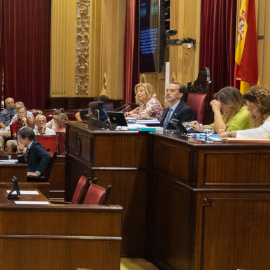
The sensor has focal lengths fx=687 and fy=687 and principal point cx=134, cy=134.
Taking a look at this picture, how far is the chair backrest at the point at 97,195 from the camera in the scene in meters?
4.14

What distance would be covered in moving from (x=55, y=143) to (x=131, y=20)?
454 centimetres

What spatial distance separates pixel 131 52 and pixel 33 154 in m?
5.95

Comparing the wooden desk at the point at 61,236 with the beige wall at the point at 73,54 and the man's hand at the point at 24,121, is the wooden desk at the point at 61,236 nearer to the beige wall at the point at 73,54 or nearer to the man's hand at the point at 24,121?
the man's hand at the point at 24,121

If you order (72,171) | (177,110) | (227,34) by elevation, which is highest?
(227,34)

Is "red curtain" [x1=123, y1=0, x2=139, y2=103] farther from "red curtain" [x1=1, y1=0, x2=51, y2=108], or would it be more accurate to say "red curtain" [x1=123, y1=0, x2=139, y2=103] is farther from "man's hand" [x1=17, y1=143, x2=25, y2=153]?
"man's hand" [x1=17, y1=143, x2=25, y2=153]

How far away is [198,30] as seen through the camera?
951cm

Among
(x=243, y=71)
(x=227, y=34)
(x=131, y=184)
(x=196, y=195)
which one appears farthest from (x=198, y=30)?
(x=196, y=195)

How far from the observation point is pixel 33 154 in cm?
712

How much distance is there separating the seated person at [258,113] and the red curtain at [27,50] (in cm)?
1014

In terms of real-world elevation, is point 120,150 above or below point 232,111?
below

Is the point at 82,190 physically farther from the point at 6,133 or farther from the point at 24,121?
the point at 6,133

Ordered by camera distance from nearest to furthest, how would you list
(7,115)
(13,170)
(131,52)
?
(13,170), (7,115), (131,52)

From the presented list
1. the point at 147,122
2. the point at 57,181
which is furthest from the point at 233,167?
the point at 57,181

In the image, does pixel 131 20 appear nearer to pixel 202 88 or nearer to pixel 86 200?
pixel 202 88
